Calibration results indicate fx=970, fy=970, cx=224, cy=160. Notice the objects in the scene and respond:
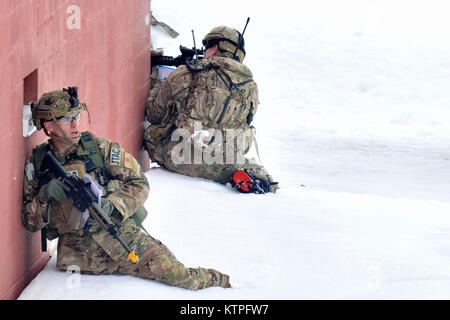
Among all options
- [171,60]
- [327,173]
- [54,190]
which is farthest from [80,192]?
[327,173]

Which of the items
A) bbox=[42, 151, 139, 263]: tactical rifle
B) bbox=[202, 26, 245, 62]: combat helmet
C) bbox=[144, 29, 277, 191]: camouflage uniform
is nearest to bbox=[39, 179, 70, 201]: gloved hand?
bbox=[42, 151, 139, 263]: tactical rifle

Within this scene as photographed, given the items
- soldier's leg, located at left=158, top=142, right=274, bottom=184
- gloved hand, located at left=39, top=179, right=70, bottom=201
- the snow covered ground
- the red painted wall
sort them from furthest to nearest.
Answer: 1. soldier's leg, located at left=158, top=142, right=274, bottom=184
2. the snow covered ground
3. gloved hand, located at left=39, top=179, right=70, bottom=201
4. the red painted wall

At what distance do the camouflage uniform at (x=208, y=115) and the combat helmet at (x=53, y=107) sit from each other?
3.38m

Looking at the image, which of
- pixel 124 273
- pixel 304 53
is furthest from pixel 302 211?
pixel 304 53

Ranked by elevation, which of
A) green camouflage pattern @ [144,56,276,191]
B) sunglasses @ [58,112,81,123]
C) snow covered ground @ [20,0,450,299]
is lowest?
snow covered ground @ [20,0,450,299]

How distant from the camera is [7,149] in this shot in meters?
5.38

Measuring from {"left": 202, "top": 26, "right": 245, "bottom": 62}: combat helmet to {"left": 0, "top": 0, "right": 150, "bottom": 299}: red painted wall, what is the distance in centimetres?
82

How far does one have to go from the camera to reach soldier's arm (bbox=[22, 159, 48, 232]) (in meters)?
5.64

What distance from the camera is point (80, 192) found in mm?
5582

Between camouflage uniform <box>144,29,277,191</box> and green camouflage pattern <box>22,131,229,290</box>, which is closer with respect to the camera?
green camouflage pattern <box>22,131,229,290</box>

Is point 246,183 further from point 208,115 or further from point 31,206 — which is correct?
point 31,206

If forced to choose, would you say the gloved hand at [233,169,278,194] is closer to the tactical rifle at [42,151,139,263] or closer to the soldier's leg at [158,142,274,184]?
the soldier's leg at [158,142,274,184]
